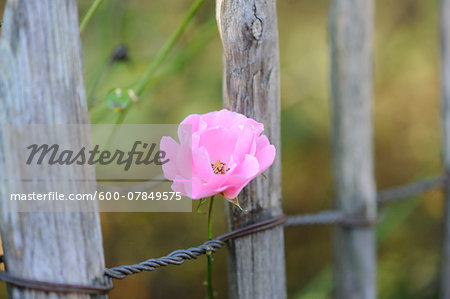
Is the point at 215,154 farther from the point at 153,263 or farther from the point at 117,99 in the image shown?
the point at 117,99

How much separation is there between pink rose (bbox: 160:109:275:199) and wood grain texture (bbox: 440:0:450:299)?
1.07 m

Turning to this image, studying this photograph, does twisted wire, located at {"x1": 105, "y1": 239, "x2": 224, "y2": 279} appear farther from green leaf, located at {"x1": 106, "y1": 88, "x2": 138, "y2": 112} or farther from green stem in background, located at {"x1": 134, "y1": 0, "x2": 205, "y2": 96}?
green stem in background, located at {"x1": 134, "y1": 0, "x2": 205, "y2": 96}

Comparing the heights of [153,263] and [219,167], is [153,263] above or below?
below

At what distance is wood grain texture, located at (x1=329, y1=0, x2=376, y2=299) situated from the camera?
1.10m

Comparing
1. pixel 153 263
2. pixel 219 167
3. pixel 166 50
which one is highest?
pixel 166 50

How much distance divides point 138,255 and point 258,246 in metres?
1.41

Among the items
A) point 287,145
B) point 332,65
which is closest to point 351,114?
point 332,65

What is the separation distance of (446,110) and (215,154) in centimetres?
111

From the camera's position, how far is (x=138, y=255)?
6.58 feet

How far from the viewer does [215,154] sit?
23.1 inches

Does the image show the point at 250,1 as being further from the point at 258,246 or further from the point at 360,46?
the point at 360,46

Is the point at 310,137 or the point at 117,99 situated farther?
the point at 310,137

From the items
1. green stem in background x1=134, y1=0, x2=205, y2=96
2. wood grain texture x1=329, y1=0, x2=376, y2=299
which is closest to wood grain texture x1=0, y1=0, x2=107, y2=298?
green stem in background x1=134, y1=0, x2=205, y2=96

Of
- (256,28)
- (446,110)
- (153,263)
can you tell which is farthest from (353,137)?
(153,263)
